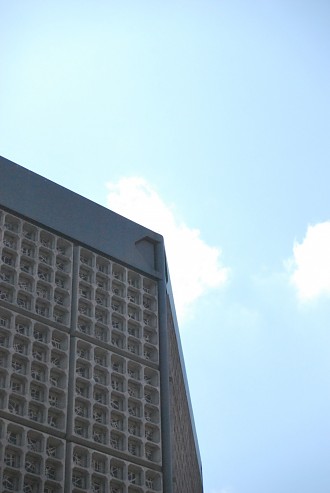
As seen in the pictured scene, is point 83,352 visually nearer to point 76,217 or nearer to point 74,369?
point 74,369

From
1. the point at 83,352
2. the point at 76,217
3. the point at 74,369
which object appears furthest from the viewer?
the point at 76,217

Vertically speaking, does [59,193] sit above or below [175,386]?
above

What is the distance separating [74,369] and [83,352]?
3.74 feet

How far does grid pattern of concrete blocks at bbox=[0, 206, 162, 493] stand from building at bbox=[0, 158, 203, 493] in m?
0.04

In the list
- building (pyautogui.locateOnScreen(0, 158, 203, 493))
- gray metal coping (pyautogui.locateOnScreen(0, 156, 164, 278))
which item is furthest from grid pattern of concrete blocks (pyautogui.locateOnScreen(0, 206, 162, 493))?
gray metal coping (pyautogui.locateOnScreen(0, 156, 164, 278))

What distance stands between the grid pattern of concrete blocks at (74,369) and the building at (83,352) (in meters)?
0.04

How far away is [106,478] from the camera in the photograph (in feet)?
119

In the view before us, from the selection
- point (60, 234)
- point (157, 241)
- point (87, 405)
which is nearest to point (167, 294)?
point (157, 241)

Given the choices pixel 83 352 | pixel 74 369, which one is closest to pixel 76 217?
pixel 83 352

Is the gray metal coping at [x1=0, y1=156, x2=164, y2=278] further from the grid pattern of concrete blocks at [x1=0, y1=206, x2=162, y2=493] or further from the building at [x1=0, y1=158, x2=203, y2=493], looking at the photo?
the grid pattern of concrete blocks at [x1=0, y1=206, x2=162, y2=493]

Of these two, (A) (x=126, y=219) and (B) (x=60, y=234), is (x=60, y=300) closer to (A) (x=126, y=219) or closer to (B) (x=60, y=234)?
(B) (x=60, y=234)

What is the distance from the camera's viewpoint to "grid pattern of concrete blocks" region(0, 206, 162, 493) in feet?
117

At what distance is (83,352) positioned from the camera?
1538 inches

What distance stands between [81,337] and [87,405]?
9.23 feet
